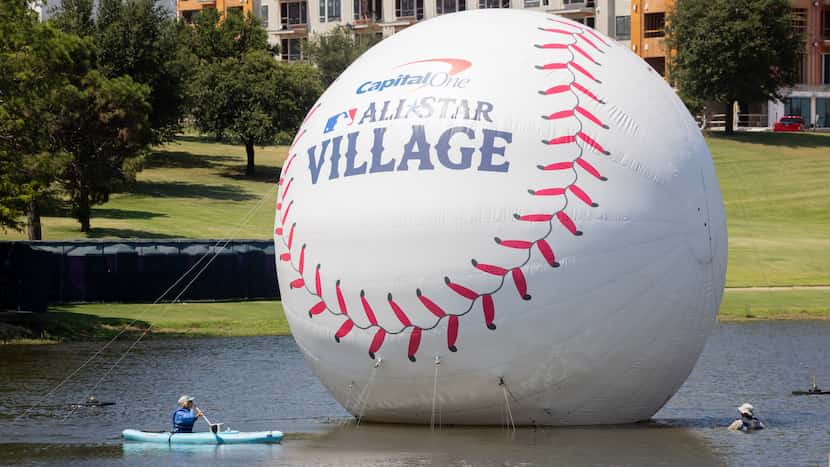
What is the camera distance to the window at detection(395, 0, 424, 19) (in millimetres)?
124188

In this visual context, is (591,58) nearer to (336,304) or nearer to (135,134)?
(336,304)

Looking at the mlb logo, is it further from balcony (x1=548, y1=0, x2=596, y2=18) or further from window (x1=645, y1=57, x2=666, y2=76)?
window (x1=645, y1=57, x2=666, y2=76)

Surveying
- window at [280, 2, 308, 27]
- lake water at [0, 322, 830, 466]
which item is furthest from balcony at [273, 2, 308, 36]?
lake water at [0, 322, 830, 466]

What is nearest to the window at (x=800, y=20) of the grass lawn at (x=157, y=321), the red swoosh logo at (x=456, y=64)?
the grass lawn at (x=157, y=321)

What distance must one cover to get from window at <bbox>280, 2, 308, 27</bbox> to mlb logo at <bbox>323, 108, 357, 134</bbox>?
111 m

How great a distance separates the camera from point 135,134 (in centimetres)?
6838

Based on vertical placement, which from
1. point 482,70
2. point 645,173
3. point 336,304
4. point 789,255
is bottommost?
point 789,255

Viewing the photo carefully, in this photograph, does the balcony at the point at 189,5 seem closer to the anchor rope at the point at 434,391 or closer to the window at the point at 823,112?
the window at the point at 823,112

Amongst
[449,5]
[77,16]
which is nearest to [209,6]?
[449,5]

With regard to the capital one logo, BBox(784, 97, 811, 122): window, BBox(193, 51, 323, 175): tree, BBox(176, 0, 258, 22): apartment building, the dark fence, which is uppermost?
BBox(176, 0, 258, 22): apartment building

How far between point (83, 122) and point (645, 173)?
48.6m

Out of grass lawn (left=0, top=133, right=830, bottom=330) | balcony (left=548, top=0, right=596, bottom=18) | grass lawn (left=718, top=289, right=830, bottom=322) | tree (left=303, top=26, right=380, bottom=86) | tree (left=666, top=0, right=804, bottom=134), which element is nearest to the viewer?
grass lawn (left=718, top=289, right=830, bottom=322)

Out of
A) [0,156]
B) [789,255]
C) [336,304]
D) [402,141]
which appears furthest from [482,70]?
[789,255]

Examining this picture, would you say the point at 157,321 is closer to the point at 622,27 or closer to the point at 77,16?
the point at 77,16
